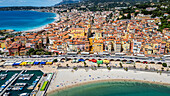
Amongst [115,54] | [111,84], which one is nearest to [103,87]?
[111,84]

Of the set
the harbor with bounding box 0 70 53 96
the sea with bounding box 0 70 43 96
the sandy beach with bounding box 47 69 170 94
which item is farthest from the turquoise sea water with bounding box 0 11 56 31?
the sandy beach with bounding box 47 69 170 94

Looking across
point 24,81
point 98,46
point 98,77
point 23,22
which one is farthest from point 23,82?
point 23,22

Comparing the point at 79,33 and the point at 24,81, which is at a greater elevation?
the point at 79,33

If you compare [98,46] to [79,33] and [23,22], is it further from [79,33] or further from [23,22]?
[23,22]

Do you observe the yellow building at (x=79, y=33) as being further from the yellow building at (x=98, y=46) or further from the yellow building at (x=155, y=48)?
the yellow building at (x=155, y=48)

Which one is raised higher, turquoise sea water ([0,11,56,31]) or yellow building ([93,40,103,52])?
turquoise sea water ([0,11,56,31])

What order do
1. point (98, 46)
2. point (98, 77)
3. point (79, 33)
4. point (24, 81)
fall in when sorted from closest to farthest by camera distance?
point (24, 81) → point (98, 77) → point (98, 46) → point (79, 33)

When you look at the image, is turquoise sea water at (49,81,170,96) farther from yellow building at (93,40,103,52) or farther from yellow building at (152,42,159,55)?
yellow building at (93,40,103,52)
